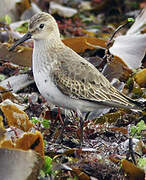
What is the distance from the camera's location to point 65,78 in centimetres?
445

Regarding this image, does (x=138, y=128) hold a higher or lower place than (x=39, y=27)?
lower

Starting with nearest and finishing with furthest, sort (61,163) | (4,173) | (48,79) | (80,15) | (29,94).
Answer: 1. (4,173)
2. (61,163)
3. (48,79)
4. (29,94)
5. (80,15)

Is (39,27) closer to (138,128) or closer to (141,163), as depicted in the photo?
(138,128)

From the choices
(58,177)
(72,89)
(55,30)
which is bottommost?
(58,177)

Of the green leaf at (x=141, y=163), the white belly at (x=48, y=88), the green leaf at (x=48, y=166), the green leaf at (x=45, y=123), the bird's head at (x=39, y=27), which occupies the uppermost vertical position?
the bird's head at (x=39, y=27)

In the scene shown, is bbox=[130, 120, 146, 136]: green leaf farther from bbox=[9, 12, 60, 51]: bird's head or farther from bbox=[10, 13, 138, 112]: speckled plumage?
bbox=[9, 12, 60, 51]: bird's head

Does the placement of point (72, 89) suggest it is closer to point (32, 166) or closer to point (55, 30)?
point (55, 30)

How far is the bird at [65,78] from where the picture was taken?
173 inches

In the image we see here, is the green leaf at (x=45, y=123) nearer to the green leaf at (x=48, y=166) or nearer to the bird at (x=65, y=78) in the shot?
the bird at (x=65, y=78)

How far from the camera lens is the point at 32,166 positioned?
3.50 metres

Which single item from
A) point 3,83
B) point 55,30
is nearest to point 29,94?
point 3,83

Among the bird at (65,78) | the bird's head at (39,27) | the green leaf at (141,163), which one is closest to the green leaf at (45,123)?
the bird at (65,78)

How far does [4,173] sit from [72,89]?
1.23 meters

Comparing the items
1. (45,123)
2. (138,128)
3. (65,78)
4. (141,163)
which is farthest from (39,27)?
(141,163)
